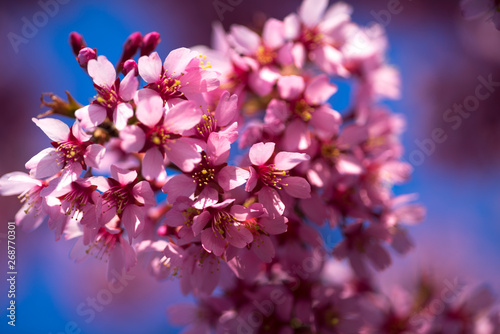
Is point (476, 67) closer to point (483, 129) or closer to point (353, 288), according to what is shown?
point (483, 129)

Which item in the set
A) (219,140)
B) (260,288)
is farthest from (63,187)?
(260,288)

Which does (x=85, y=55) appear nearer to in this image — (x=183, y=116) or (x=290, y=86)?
(x=183, y=116)

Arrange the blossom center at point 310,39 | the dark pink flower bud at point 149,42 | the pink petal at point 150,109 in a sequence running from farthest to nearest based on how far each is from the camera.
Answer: the blossom center at point 310,39
the dark pink flower bud at point 149,42
the pink petal at point 150,109

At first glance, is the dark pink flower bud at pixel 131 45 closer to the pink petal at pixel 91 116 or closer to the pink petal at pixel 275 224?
the pink petal at pixel 91 116

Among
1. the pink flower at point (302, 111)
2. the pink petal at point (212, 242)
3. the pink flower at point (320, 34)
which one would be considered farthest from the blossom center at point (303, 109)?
the pink petal at point (212, 242)

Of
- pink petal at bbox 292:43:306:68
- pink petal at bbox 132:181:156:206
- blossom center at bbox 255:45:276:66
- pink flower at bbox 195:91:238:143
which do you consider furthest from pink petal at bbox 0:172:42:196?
pink petal at bbox 292:43:306:68

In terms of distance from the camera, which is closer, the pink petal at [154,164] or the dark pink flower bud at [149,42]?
the pink petal at [154,164]

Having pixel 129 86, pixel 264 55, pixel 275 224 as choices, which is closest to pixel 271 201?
pixel 275 224
